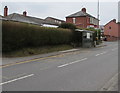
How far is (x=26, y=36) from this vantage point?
15.8 meters

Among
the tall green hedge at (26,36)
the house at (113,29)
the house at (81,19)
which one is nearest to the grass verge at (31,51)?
the tall green hedge at (26,36)

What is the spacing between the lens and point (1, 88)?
18.7 ft

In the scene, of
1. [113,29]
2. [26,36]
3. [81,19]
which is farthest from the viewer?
[113,29]

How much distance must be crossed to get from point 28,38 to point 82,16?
125 ft

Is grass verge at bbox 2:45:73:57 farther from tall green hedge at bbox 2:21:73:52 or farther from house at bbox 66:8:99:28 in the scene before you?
house at bbox 66:8:99:28

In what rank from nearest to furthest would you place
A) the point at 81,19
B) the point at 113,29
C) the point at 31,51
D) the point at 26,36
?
the point at 26,36 → the point at 31,51 → the point at 81,19 → the point at 113,29

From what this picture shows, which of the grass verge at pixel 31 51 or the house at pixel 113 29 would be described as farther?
the house at pixel 113 29

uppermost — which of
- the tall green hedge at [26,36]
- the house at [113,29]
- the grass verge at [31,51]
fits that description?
the house at [113,29]

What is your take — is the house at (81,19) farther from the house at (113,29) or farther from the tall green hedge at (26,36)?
the tall green hedge at (26,36)

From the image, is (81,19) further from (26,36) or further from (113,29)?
(26,36)

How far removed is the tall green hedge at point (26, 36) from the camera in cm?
1394

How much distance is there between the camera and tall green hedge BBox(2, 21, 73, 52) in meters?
13.9

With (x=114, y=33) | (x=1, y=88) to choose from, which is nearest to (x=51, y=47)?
(x=1, y=88)

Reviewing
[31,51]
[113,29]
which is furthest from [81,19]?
[31,51]
